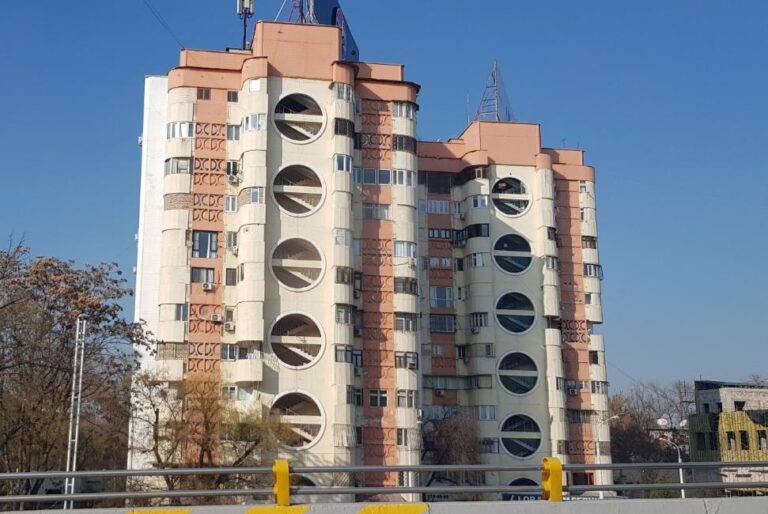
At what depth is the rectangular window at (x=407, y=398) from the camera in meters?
51.7

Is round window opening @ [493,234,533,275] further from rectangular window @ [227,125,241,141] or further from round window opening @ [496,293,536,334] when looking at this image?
rectangular window @ [227,125,241,141]

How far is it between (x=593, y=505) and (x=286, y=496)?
4.00m

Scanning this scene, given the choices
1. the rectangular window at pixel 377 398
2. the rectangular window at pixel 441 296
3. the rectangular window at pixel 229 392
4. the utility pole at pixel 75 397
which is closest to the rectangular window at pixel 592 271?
the rectangular window at pixel 441 296

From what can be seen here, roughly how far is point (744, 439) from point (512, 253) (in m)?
21.4

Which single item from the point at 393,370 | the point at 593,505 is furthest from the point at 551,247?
the point at 593,505

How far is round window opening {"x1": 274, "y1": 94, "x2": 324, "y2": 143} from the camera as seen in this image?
5266 cm

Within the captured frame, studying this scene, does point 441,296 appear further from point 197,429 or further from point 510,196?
point 197,429

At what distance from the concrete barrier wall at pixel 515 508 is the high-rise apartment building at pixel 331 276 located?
37.0m

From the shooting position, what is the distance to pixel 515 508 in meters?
11.3

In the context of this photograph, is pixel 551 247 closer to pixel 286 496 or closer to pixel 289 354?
pixel 289 354

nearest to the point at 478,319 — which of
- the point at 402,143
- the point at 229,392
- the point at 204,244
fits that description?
the point at 402,143

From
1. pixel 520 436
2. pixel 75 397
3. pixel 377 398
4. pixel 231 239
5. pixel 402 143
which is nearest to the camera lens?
pixel 75 397

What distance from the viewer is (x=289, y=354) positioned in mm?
49969

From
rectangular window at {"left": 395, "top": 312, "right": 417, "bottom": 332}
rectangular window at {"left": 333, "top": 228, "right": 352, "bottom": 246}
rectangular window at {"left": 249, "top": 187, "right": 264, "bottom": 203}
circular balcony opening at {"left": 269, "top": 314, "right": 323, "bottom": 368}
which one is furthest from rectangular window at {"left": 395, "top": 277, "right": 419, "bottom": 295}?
rectangular window at {"left": 249, "top": 187, "right": 264, "bottom": 203}
